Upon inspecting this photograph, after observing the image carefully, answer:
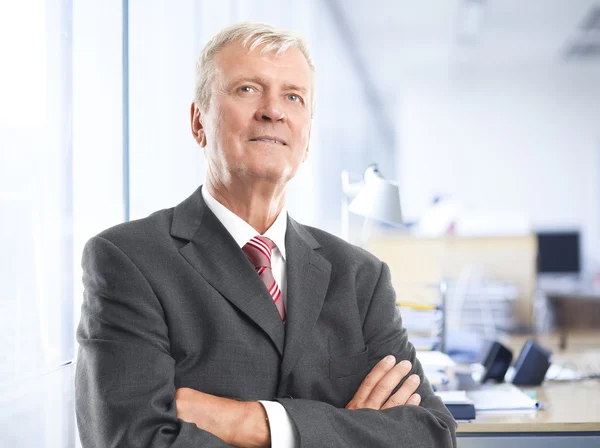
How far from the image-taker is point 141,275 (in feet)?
3.89

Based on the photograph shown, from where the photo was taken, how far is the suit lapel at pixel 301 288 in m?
1.27

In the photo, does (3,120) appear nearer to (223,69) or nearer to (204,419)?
(223,69)

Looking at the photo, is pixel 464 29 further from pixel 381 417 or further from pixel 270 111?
pixel 381 417

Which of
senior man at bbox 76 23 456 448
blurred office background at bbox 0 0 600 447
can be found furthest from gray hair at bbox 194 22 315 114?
blurred office background at bbox 0 0 600 447

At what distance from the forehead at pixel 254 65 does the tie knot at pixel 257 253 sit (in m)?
0.35

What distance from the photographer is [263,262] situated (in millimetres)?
1369

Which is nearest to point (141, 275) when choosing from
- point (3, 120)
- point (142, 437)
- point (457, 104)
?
point (142, 437)

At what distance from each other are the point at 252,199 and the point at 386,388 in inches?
19.4

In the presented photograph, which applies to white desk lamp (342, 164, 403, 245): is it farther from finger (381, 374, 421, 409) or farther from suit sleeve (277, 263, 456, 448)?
finger (381, 374, 421, 409)

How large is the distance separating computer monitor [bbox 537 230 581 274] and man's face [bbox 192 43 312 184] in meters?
5.07

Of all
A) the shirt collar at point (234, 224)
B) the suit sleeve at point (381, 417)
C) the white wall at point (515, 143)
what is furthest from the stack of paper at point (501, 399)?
the white wall at point (515, 143)

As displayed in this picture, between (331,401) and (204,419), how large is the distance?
0.96 feet

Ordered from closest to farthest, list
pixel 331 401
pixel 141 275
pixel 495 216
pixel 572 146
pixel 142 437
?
pixel 142 437 < pixel 141 275 < pixel 331 401 < pixel 495 216 < pixel 572 146

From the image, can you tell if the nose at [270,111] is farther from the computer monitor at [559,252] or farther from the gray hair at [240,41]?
the computer monitor at [559,252]
